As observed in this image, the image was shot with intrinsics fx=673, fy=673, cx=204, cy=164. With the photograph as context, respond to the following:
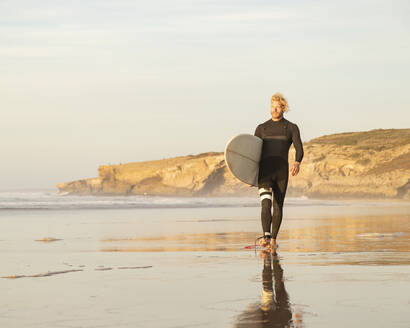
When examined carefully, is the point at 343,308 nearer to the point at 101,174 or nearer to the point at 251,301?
the point at 251,301

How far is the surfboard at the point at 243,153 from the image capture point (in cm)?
782

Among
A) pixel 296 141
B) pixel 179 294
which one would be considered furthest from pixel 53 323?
pixel 296 141

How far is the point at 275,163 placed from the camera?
7.74m

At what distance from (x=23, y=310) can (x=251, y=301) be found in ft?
4.63

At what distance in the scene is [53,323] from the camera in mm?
3648

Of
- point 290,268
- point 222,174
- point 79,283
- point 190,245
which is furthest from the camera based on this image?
point 222,174

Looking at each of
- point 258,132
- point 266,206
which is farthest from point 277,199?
point 258,132

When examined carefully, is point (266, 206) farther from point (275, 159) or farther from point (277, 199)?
point (275, 159)

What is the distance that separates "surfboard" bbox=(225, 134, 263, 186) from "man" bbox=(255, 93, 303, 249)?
0.08m

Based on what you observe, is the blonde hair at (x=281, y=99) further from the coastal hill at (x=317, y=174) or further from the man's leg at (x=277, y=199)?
the coastal hill at (x=317, y=174)

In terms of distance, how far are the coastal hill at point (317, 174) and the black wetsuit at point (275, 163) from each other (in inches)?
1438

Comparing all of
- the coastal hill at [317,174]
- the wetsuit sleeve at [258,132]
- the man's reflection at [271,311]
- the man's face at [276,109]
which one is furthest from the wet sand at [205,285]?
the coastal hill at [317,174]

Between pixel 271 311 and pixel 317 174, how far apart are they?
166ft

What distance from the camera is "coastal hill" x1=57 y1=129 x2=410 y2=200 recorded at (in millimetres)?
47125
